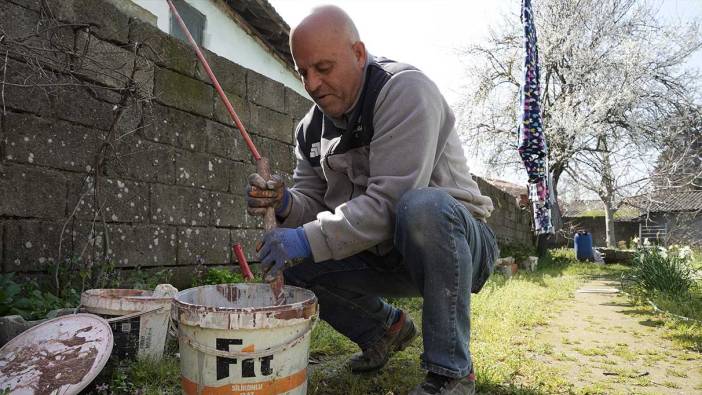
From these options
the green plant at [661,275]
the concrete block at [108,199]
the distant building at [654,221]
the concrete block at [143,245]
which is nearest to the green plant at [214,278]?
the concrete block at [143,245]

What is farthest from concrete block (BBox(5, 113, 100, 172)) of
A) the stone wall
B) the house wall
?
the stone wall

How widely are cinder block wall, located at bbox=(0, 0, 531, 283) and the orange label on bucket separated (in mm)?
1258

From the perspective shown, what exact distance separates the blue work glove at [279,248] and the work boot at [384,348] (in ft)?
2.29

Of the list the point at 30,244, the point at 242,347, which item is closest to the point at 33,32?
the point at 30,244

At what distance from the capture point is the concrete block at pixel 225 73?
10.1ft

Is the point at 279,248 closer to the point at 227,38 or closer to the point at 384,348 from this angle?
the point at 384,348

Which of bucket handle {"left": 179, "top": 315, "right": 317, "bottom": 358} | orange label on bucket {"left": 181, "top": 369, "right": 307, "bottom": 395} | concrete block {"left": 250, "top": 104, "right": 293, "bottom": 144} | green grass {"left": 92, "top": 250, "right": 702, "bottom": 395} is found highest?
concrete block {"left": 250, "top": 104, "right": 293, "bottom": 144}

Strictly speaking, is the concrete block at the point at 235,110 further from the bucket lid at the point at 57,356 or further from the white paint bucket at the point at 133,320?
the bucket lid at the point at 57,356

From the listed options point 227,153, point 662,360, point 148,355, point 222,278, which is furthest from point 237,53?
point 662,360

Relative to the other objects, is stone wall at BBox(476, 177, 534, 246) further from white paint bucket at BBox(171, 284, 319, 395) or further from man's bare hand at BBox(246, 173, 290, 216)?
white paint bucket at BBox(171, 284, 319, 395)

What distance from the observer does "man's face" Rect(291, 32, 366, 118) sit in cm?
157

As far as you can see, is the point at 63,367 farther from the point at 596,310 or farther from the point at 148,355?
the point at 596,310

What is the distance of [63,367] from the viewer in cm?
141

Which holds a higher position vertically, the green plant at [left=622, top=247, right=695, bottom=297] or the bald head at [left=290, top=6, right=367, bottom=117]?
the bald head at [left=290, top=6, right=367, bottom=117]
